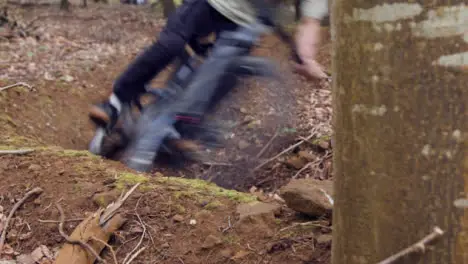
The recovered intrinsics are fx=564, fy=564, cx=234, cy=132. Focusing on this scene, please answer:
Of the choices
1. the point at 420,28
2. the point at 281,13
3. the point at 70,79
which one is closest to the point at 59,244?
the point at 420,28

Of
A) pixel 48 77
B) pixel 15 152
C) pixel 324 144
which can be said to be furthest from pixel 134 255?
pixel 48 77

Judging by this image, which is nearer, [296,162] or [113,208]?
[113,208]

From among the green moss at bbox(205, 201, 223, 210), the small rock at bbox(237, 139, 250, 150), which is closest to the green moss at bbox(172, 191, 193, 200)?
the green moss at bbox(205, 201, 223, 210)

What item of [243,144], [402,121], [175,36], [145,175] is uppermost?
[402,121]

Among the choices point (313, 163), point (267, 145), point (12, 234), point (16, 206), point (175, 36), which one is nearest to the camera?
point (12, 234)

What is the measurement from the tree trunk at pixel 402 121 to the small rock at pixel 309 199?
846mm

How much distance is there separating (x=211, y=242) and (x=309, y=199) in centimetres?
40

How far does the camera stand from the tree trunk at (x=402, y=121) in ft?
3.53

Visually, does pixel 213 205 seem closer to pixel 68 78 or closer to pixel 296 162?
pixel 296 162

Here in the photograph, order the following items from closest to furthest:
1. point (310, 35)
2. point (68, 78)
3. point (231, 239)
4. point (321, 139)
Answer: point (231, 239)
point (310, 35)
point (321, 139)
point (68, 78)

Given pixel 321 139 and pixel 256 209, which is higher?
pixel 256 209

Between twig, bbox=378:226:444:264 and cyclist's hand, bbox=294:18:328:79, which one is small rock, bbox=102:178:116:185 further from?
twig, bbox=378:226:444:264

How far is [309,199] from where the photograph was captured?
2.12 metres

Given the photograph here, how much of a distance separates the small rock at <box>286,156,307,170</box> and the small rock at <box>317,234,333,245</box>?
184 centimetres
